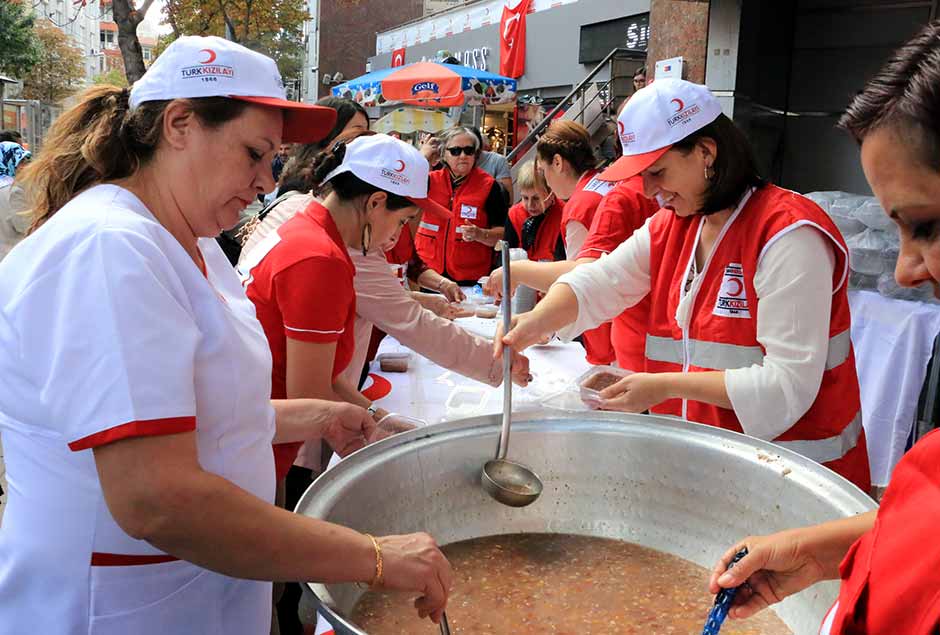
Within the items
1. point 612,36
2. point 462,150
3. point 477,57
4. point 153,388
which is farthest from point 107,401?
point 477,57

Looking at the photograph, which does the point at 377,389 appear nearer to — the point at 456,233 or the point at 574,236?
→ the point at 574,236

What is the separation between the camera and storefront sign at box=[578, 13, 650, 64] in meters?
13.5

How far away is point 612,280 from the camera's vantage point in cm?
203

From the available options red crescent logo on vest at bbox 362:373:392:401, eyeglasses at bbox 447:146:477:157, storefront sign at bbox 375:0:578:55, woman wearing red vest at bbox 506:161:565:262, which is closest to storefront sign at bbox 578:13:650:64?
storefront sign at bbox 375:0:578:55

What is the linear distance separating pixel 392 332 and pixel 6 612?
150cm

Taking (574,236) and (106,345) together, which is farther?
(574,236)

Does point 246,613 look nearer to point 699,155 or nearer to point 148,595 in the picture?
point 148,595

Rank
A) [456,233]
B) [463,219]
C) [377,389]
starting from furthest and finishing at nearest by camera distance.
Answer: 1. [463,219]
2. [456,233]
3. [377,389]

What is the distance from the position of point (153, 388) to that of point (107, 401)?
48 mm

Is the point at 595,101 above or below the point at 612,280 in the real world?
above

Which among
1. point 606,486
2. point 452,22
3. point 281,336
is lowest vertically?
point 606,486

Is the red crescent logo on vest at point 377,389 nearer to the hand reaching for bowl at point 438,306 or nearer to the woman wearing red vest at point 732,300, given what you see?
the hand reaching for bowl at point 438,306

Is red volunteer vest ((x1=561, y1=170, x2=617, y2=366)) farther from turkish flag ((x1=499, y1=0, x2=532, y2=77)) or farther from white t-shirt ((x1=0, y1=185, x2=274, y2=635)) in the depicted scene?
turkish flag ((x1=499, y1=0, x2=532, y2=77))

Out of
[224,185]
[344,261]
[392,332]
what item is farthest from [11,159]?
[224,185]
